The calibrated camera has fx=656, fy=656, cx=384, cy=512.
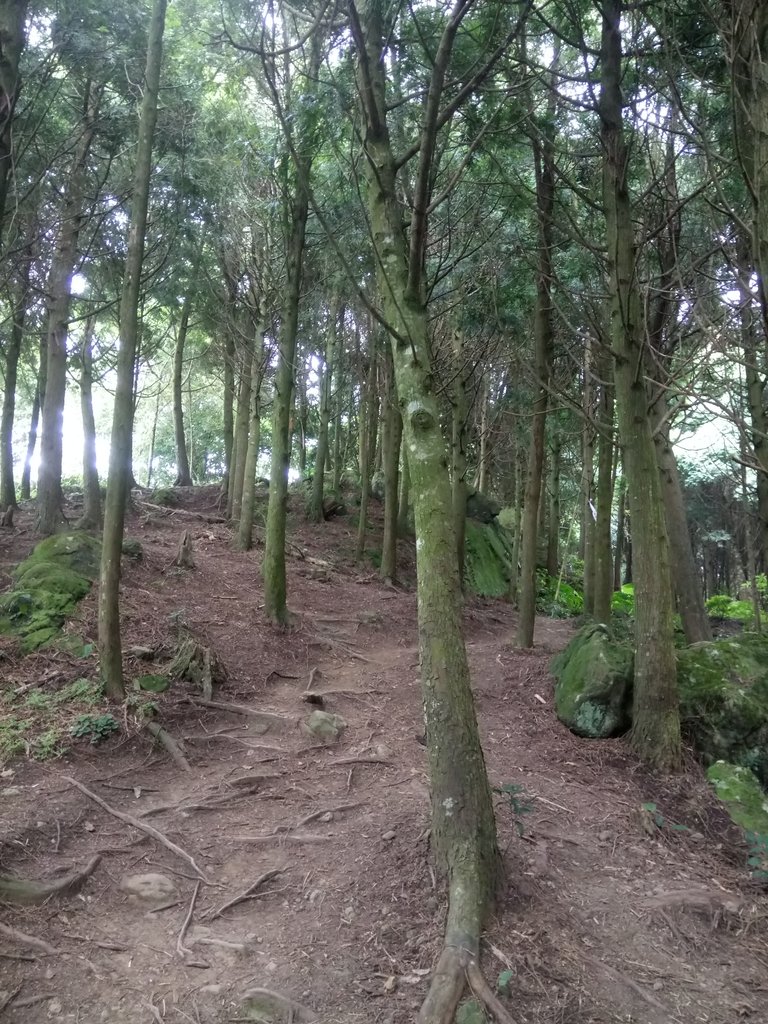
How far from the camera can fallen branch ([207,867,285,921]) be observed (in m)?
3.87

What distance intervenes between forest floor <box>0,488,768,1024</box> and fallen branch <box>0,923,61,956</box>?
0.01 meters

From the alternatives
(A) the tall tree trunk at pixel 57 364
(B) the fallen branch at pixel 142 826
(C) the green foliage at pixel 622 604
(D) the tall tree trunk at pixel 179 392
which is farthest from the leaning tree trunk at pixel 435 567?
(C) the green foliage at pixel 622 604

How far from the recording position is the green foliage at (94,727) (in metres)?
5.56

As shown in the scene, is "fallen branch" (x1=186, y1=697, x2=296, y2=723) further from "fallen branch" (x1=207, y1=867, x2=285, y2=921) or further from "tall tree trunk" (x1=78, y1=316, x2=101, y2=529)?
"tall tree trunk" (x1=78, y1=316, x2=101, y2=529)

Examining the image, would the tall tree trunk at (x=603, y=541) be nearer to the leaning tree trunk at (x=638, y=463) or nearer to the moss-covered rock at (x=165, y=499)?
the leaning tree trunk at (x=638, y=463)

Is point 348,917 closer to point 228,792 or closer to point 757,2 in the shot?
point 228,792

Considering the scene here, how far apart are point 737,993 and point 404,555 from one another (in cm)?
1340

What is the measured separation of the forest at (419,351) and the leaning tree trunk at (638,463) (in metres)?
0.03

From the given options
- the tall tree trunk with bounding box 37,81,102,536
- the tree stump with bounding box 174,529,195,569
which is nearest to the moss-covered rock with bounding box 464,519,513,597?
the tree stump with bounding box 174,529,195,569

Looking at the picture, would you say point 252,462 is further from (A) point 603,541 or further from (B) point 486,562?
(B) point 486,562

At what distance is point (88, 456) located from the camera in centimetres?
1242

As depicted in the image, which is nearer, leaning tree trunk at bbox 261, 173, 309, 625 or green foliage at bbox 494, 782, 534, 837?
green foliage at bbox 494, 782, 534, 837

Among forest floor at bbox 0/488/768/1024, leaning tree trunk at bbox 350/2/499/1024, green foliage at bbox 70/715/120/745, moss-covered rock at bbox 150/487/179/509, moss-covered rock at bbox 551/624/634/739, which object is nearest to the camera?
forest floor at bbox 0/488/768/1024

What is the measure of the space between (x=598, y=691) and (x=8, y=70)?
691cm
